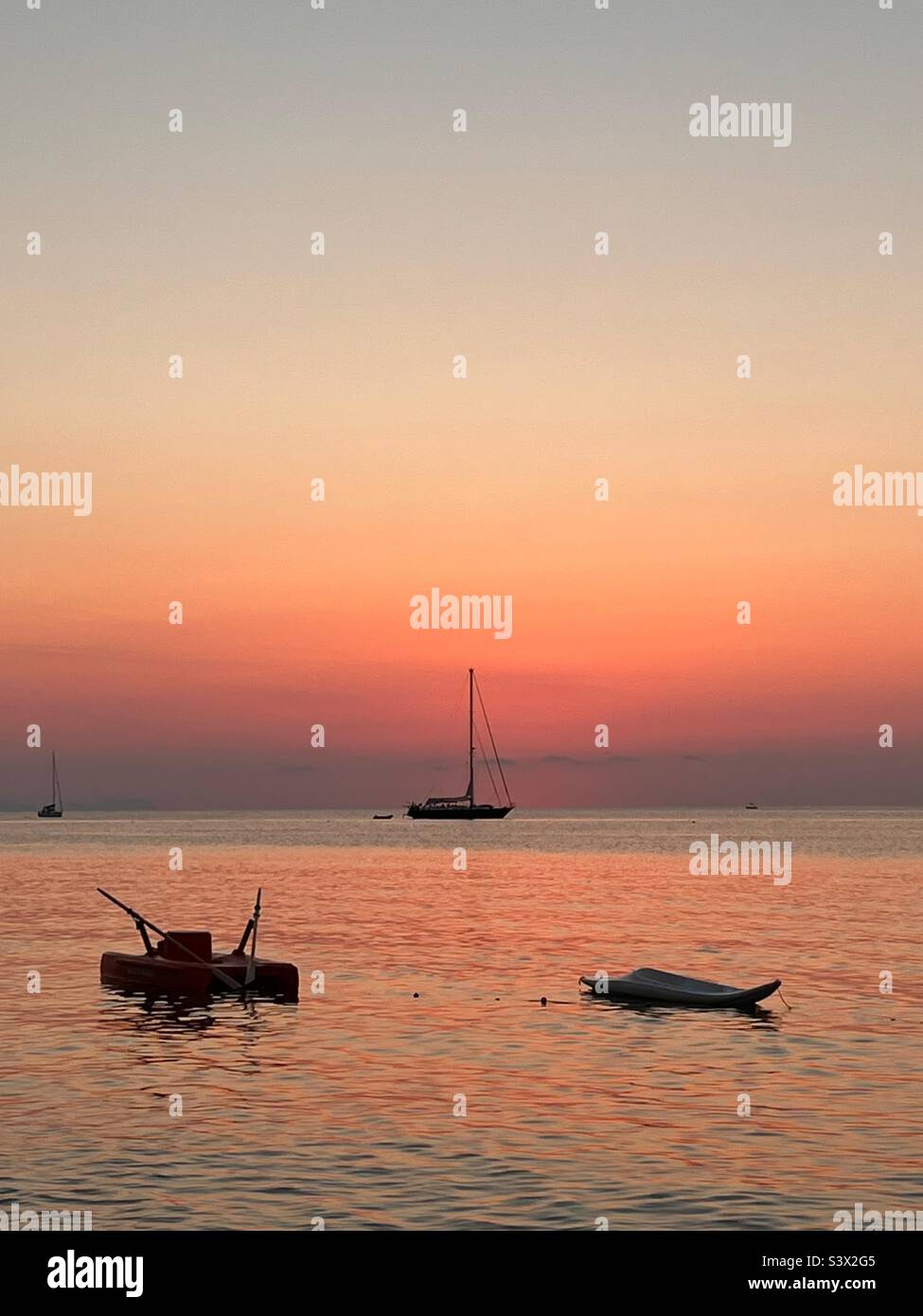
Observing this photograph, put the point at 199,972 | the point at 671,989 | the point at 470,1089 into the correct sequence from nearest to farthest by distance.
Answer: the point at 470,1089
the point at 199,972
the point at 671,989

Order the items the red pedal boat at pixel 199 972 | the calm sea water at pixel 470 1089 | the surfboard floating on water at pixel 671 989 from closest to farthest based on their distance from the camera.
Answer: the calm sea water at pixel 470 1089 < the surfboard floating on water at pixel 671 989 < the red pedal boat at pixel 199 972

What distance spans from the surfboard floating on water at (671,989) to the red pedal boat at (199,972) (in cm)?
1160

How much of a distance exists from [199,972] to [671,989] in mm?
16865

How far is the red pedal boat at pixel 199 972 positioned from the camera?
1951 inches

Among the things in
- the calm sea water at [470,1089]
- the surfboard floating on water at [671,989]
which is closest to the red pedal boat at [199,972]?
the calm sea water at [470,1089]

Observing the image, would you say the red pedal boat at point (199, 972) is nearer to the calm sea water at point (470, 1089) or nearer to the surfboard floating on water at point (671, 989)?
the calm sea water at point (470, 1089)

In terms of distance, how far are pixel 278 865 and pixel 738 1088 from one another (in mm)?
139446

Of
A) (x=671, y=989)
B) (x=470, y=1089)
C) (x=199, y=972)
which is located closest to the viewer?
(x=470, y=1089)

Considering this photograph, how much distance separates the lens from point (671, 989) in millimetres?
50406

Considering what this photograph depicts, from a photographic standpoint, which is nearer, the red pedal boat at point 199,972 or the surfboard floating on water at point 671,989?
the surfboard floating on water at point 671,989

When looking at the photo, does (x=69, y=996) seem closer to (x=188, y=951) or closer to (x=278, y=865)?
(x=188, y=951)
